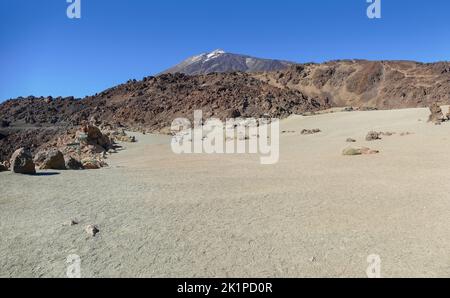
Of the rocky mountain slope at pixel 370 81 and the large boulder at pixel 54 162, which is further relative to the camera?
the rocky mountain slope at pixel 370 81

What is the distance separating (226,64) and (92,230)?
12744 cm

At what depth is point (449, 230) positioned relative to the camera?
5254 mm

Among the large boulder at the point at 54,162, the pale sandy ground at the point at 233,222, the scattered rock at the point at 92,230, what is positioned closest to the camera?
the pale sandy ground at the point at 233,222

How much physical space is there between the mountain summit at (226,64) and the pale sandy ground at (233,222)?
11185cm

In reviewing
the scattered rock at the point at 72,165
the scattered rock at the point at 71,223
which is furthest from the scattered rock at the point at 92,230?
the scattered rock at the point at 72,165

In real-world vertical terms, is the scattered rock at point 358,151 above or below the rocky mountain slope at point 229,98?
below

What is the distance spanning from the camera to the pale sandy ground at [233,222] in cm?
441

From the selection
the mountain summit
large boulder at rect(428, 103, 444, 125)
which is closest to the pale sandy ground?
large boulder at rect(428, 103, 444, 125)

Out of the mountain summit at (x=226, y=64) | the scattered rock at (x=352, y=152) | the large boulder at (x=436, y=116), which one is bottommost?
the scattered rock at (x=352, y=152)

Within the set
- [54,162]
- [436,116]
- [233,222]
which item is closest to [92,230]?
[233,222]

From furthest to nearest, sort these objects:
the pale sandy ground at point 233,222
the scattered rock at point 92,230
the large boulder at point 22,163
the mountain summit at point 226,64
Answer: the mountain summit at point 226,64, the large boulder at point 22,163, the scattered rock at point 92,230, the pale sandy ground at point 233,222

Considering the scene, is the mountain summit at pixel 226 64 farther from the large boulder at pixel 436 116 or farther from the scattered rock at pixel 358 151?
the scattered rock at pixel 358 151

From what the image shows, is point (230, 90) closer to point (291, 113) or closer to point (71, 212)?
point (291, 113)

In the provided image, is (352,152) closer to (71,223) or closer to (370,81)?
(71,223)
